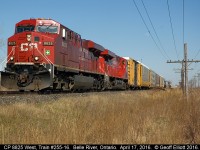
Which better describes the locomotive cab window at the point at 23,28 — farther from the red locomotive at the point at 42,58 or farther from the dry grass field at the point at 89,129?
the dry grass field at the point at 89,129

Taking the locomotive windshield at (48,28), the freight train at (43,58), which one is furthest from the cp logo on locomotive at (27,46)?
the locomotive windshield at (48,28)

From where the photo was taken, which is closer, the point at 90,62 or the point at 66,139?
the point at 66,139

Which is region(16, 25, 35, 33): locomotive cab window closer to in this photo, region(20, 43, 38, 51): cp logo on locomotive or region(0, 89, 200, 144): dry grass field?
region(20, 43, 38, 51): cp logo on locomotive

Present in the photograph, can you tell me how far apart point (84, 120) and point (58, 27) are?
34.5 ft

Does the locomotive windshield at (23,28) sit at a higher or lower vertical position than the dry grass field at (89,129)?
higher

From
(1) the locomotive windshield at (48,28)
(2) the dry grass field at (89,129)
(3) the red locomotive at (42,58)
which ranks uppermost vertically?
(1) the locomotive windshield at (48,28)

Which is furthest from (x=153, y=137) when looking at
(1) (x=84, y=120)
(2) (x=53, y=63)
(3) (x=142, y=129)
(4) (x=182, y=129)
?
(2) (x=53, y=63)

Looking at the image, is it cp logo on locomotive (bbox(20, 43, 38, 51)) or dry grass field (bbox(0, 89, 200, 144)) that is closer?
dry grass field (bbox(0, 89, 200, 144))

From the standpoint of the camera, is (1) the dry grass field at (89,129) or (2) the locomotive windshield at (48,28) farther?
(2) the locomotive windshield at (48,28)

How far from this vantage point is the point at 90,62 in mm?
23906

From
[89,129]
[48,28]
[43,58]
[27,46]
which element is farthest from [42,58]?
[89,129]

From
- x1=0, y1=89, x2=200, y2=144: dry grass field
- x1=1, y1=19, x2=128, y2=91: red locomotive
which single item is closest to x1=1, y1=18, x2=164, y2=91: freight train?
x1=1, y1=19, x2=128, y2=91: red locomotive

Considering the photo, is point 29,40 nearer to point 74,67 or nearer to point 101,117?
point 74,67

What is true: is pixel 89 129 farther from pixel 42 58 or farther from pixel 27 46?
pixel 27 46
